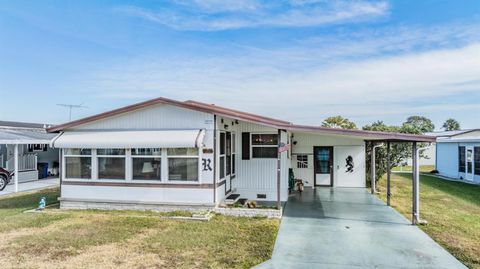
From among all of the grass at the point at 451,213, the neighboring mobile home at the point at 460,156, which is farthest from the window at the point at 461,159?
the grass at the point at 451,213

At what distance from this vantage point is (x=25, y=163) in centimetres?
1841

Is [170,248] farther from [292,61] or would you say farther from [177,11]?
[292,61]

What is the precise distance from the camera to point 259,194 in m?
12.4

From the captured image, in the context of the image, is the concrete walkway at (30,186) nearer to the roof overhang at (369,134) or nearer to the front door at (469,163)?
the roof overhang at (369,134)

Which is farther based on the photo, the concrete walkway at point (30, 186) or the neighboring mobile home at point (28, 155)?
the neighboring mobile home at point (28, 155)

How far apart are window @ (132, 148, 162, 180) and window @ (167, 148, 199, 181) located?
40cm

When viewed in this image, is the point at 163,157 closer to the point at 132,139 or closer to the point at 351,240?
the point at 132,139

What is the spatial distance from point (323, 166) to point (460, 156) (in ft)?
39.6

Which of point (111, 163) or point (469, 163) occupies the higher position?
point (111, 163)

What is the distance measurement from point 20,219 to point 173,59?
40.0ft

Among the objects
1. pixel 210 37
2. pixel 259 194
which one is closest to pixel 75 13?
pixel 210 37

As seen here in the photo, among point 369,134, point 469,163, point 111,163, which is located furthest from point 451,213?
point 469,163

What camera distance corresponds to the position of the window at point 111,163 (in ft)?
36.0

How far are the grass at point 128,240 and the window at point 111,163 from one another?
1302 mm
